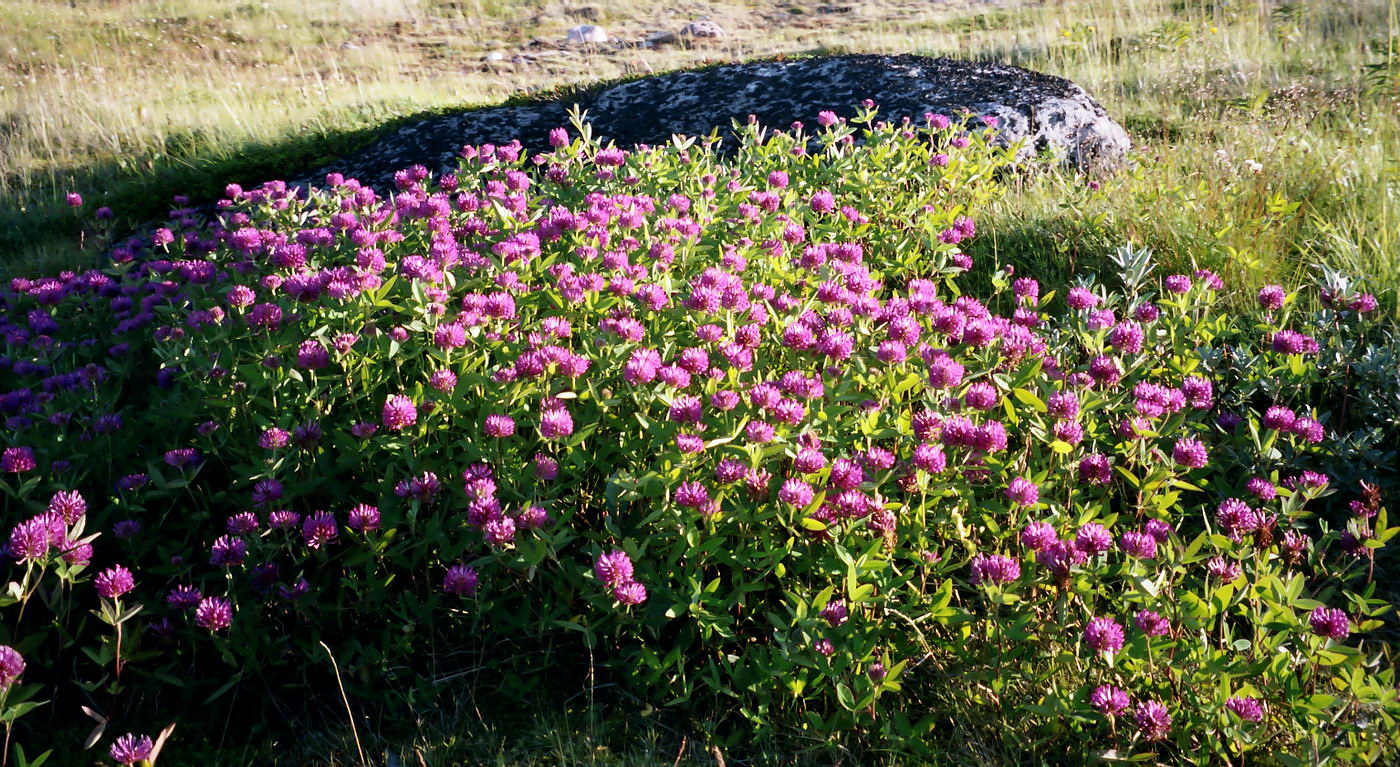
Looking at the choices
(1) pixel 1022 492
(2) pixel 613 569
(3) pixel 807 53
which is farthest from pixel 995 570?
(3) pixel 807 53

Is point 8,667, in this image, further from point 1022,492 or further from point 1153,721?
point 1153,721

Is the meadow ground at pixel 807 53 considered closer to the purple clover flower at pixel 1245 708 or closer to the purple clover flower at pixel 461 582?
the purple clover flower at pixel 461 582

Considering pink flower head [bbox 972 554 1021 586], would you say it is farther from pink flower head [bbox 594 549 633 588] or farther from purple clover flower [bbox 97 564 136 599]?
purple clover flower [bbox 97 564 136 599]

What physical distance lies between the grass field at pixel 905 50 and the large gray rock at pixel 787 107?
0.65 meters

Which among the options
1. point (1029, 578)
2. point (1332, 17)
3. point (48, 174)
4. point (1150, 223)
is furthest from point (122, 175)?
point (1332, 17)

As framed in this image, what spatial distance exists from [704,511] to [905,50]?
13853 millimetres

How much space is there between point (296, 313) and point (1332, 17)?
13781mm

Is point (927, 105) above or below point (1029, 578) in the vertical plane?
above

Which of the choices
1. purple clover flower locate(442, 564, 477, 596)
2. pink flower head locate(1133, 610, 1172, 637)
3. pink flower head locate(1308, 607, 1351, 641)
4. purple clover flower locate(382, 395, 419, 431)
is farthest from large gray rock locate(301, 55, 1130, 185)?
purple clover flower locate(442, 564, 477, 596)

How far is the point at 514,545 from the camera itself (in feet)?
7.13

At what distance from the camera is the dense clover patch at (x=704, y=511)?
2086 mm

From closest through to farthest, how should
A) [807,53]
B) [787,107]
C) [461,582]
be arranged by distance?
[461,582], [787,107], [807,53]

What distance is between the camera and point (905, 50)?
14430mm

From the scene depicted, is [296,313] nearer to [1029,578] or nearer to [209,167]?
[1029,578]
